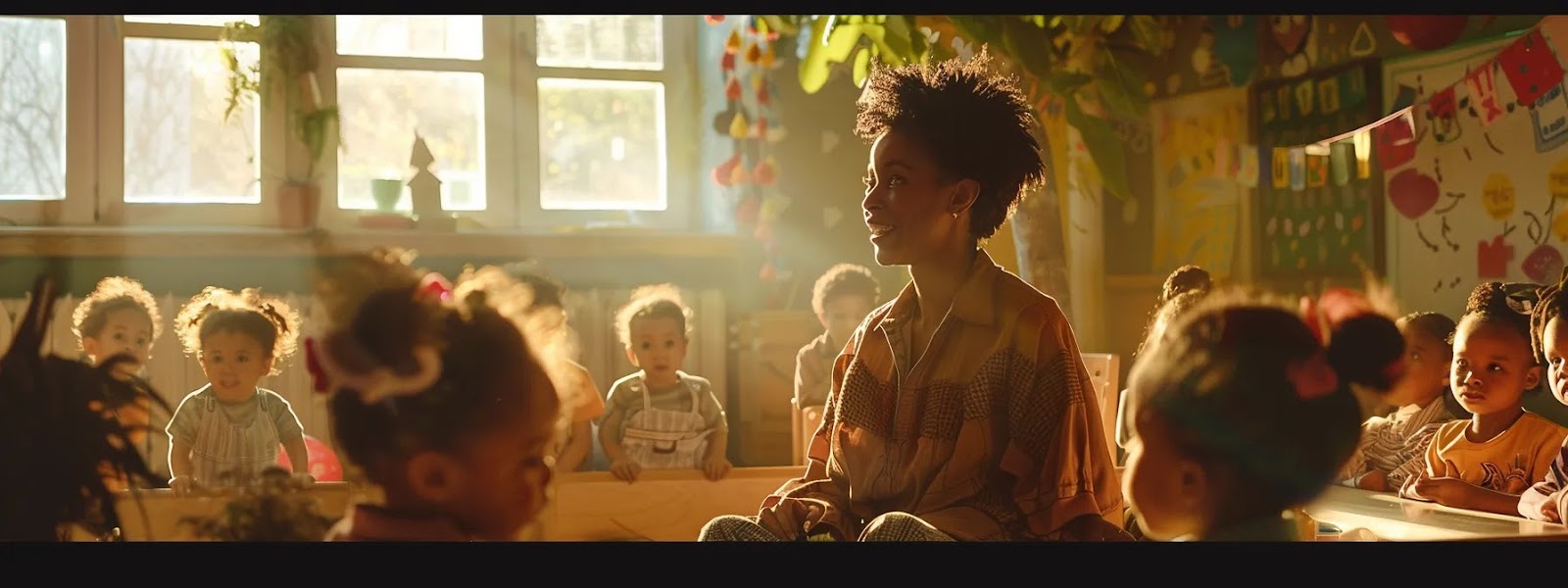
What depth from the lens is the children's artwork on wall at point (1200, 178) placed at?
242 centimetres

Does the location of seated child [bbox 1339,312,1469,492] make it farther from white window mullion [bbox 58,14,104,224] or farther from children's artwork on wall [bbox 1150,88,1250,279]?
white window mullion [bbox 58,14,104,224]

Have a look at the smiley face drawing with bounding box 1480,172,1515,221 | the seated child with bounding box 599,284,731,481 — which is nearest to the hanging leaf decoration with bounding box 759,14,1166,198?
the seated child with bounding box 599,284,731,481

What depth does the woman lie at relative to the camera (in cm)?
91

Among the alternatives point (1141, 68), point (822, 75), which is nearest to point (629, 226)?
point (1141, 68)

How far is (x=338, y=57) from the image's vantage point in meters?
2.42

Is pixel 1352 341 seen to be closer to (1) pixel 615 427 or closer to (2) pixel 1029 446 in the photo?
(2) pixel 1029 446

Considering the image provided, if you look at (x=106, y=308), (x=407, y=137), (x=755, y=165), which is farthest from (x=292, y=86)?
(x=755, y=165)

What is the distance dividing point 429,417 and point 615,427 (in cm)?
103

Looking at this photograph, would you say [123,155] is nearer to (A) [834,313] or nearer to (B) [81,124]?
(B) [81,124]

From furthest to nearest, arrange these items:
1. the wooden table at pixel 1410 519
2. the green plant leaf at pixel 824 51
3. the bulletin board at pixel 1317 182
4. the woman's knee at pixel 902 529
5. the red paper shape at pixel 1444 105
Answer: the bulletin board at pixel 1317 182 < the red paper shape at pixel 1444 105 < the green plant leaf at pixel 824 51 < the wooden table at pixel 1410 519 < the woman's knee at pixel 902 529

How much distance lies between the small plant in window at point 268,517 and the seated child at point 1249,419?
1.92 feet

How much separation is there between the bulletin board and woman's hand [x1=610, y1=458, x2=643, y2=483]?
3.91ft

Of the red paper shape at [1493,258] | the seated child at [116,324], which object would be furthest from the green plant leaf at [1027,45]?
the seated child at [116,324]

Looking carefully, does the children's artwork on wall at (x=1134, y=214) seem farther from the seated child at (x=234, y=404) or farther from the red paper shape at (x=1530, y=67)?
the seated child at (x=234, y=404)
